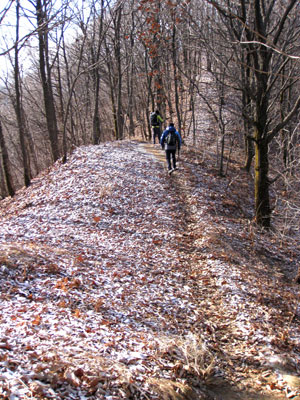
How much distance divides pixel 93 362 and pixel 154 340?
122cm

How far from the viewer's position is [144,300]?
6.39m

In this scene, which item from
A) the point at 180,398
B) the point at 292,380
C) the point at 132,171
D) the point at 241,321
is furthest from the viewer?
the point at 132,171

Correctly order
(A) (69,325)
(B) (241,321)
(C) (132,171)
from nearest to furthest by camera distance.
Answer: (A) (69,325), (B) (241,321), (C) (132,171)

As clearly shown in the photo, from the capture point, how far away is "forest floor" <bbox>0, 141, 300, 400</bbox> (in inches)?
156

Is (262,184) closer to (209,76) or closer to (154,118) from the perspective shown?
(154,118)

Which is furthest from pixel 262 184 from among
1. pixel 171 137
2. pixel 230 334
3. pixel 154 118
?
pixel 154 118

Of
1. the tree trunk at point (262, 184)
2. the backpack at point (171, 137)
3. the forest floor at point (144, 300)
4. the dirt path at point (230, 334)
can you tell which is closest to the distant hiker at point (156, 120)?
the backpack at point (171, 137)

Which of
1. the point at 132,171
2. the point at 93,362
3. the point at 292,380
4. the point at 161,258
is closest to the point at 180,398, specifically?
the point at 93,362

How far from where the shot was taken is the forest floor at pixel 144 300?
3.96 meters

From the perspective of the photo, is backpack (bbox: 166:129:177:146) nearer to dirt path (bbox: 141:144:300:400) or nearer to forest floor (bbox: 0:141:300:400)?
forest floor (bbox: 0:141:300:400)

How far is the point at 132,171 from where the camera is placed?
50.4ft

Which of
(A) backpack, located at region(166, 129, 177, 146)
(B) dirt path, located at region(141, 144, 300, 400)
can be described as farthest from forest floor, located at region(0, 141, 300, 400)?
(A) backpack, located at region(166, 129, 177, 146)

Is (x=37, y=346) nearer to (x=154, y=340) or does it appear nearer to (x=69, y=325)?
(x=69, y=325)

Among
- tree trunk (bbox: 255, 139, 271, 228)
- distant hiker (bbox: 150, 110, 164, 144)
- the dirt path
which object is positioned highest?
distant hiker (bbox: 150, 110, 164, 144)
